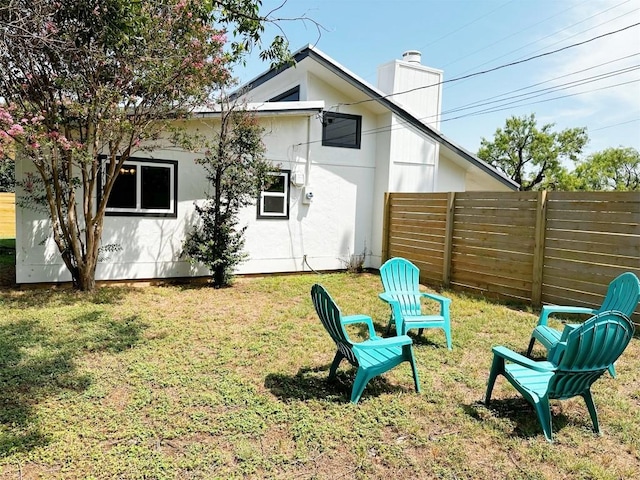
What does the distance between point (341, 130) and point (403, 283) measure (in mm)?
5639

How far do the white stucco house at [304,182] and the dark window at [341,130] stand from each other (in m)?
0.03

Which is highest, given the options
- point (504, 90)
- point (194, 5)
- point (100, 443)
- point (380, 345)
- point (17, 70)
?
point (504, 90)

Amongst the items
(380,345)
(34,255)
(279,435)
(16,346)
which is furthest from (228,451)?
(34,255)

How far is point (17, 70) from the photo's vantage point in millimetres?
5867

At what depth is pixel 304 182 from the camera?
9719 millimetres

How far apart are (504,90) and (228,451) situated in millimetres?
15625

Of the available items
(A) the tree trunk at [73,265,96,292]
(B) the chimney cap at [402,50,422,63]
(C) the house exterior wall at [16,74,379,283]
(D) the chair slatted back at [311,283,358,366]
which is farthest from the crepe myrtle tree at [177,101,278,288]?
(B) the chimney cap at [402,50,422,63]

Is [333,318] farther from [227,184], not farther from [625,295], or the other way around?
[227,184]

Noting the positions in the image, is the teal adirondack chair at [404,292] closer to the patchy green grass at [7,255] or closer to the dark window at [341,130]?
the dark window at [341,130]

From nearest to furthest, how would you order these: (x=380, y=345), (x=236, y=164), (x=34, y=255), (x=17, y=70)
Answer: (x=380, y=345), (x=17, y=70), (x=34, y=255), (x=236, y=164)

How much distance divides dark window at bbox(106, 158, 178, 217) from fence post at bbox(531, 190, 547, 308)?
6.80 metres

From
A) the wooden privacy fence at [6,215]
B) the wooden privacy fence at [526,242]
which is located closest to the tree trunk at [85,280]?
the wooden privacy fence at [526,242]

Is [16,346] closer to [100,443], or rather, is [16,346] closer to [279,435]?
[100,443]

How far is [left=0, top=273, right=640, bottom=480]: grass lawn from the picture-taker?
2.76 metres
